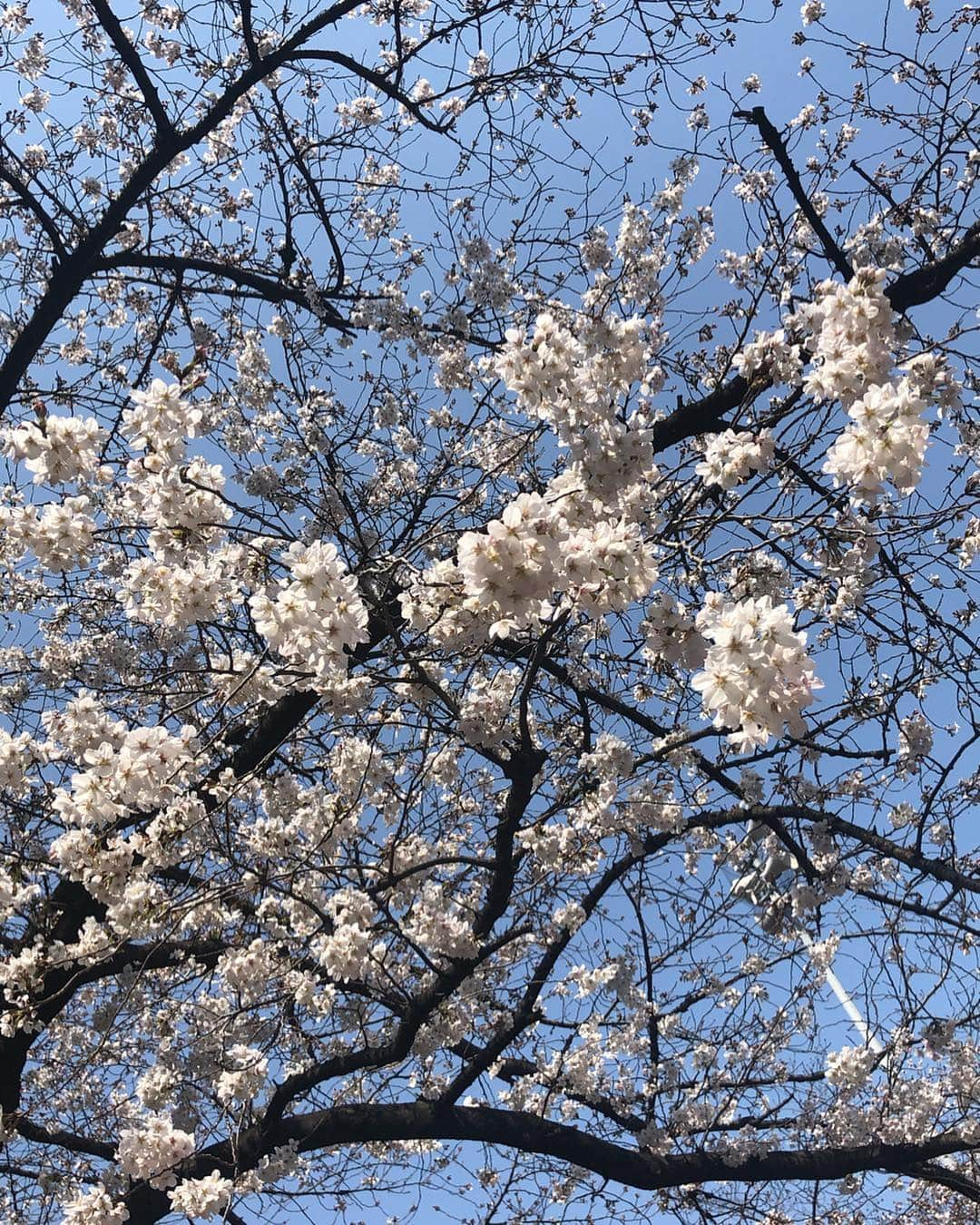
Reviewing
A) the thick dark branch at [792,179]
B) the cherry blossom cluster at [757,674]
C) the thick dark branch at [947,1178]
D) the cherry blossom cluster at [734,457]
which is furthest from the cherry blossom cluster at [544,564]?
the thick dark branch at [947,1178]

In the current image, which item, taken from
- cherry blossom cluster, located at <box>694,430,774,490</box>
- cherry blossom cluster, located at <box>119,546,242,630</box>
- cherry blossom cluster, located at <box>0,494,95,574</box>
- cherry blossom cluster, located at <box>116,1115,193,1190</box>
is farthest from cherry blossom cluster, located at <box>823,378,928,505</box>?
cherry blossom cluster, located at <box>116,1115,193,1190</box>

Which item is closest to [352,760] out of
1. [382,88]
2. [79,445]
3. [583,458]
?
[79,445]

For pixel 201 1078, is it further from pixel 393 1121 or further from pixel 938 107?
pixel 938 107

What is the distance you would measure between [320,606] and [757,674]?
1207mm

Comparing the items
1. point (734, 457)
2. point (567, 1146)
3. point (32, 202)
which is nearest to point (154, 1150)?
point (567, 1146)

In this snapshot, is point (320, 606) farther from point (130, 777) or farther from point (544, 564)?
point (130, 777)

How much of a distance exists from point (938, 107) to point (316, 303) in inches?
158

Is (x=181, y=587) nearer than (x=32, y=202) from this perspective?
Yes

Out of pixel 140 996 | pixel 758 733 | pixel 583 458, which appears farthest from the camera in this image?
pixel 140 996

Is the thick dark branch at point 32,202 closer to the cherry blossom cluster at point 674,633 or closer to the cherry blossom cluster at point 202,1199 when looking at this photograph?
the cherry blossom cluster at point 674,633

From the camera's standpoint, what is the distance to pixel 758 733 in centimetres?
210

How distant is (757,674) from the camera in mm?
2035

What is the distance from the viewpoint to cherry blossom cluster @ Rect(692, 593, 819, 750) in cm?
201

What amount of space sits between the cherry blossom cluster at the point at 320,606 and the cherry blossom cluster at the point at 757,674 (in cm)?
98
